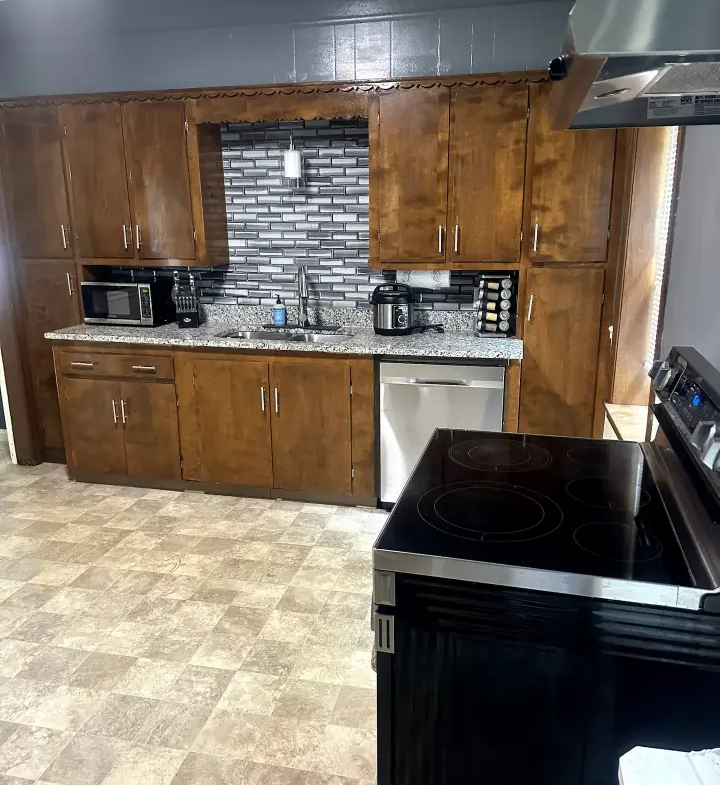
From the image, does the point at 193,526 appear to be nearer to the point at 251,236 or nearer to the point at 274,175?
the point at 251,236

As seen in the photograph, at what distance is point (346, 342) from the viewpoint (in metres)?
3.59

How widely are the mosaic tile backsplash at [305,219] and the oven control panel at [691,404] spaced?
2.19 m

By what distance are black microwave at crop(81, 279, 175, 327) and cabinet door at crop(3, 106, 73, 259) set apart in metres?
0.31

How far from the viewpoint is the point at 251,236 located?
4094mm

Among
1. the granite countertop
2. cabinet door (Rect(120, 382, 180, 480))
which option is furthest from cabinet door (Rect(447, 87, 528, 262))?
cabinet door (Rect(120, 382, 180, 480))

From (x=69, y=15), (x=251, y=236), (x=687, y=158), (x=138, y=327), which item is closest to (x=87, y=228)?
(x=138, y=327)

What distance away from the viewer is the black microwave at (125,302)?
3.98 m

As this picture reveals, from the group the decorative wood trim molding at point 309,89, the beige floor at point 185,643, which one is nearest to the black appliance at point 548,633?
the beige floor at point 185,643

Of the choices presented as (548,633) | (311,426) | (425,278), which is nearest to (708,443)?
(548,633)

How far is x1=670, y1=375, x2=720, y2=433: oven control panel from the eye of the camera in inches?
60.0

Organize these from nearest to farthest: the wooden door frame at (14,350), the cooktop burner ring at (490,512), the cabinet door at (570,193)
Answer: the cooktop burner ring at (490,512) < the cabinet door at (570,193) < the wooden door frame at (14,350)

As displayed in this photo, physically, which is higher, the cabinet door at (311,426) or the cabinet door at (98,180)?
the cabinet door at (98,180)

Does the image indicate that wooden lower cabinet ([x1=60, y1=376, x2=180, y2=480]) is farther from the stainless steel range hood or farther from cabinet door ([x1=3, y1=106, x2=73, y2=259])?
the stainless steel range hood

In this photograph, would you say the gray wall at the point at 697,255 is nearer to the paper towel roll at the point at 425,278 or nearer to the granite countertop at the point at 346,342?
the granite countertop at the point at 346,342
